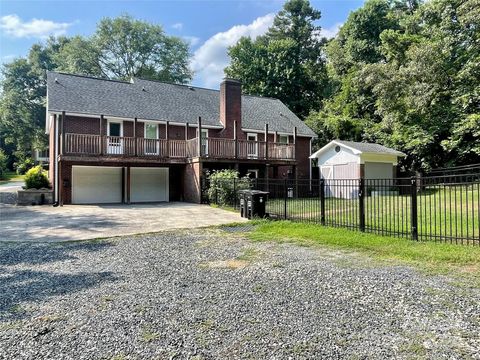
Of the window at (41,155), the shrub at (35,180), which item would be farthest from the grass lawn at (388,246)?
the window at (41,155)

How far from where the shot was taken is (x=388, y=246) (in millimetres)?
7363

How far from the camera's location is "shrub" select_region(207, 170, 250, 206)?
15.3 m

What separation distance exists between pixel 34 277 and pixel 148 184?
614 inches

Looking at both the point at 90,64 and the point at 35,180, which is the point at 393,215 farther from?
the point at 90,64

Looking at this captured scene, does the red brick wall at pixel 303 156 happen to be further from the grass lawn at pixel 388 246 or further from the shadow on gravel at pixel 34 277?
the shadow on gravel at pixel 34 277

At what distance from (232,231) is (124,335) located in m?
6.58

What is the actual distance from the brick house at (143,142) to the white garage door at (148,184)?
0.06 metres

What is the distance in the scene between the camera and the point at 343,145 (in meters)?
22.3

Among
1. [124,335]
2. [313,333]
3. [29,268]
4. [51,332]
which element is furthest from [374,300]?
[29,268]

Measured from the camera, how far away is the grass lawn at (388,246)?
586cm

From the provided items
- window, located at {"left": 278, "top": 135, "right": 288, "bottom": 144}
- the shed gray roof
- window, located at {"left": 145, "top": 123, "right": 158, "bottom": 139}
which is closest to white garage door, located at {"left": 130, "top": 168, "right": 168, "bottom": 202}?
window, located at {"left": 145, "top": 123, "right": 158, "bottom": 139}

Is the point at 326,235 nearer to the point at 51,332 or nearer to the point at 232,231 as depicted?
the point at 232,231

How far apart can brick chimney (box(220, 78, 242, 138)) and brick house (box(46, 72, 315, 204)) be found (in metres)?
0.06

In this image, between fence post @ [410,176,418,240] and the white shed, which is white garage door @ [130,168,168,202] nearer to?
the white shed
